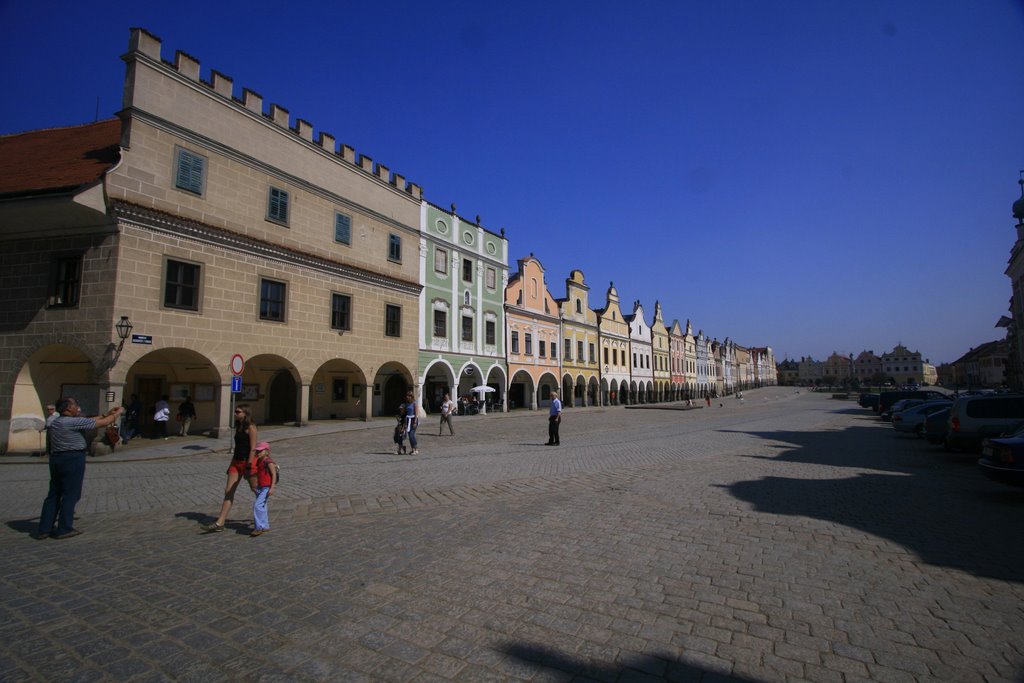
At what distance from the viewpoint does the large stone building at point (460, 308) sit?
28.9m

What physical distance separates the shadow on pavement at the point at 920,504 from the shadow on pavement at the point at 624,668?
393 centimetres

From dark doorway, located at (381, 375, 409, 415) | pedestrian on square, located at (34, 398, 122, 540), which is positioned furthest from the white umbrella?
pedestrian on square, located at (34, 398, 122, 540)

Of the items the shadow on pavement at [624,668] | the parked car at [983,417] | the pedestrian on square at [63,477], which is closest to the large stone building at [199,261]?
the pedestrian on square at [63,477]

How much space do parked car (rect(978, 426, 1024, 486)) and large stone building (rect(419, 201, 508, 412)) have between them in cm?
2335

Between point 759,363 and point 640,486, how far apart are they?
15809cm

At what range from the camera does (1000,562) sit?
5.36 meters

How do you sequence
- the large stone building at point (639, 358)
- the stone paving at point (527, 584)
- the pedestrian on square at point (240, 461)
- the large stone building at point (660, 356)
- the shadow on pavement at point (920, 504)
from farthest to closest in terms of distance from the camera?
the large stone building at point (660, 356)
the large stone building at point (639, 358)
the pedestrian on square at point (240, 461)
the shadow on pavement at point (920, 504)
the stone paving at point (527, 584)

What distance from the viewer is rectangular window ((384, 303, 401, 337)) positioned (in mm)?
25859

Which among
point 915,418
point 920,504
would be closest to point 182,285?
point 920,504

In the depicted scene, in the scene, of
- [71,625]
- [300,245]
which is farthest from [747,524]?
[300,245]

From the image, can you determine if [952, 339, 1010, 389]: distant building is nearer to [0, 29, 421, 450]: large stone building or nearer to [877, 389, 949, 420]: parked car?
[877, 389, 949, 420]: parked car

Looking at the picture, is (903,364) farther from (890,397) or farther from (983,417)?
(983,417)

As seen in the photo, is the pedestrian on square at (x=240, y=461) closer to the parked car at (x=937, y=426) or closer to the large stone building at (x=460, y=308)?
the parked car at (x=937, y=426)

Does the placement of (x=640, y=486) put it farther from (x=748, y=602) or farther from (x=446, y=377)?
(x=446, y=377)
